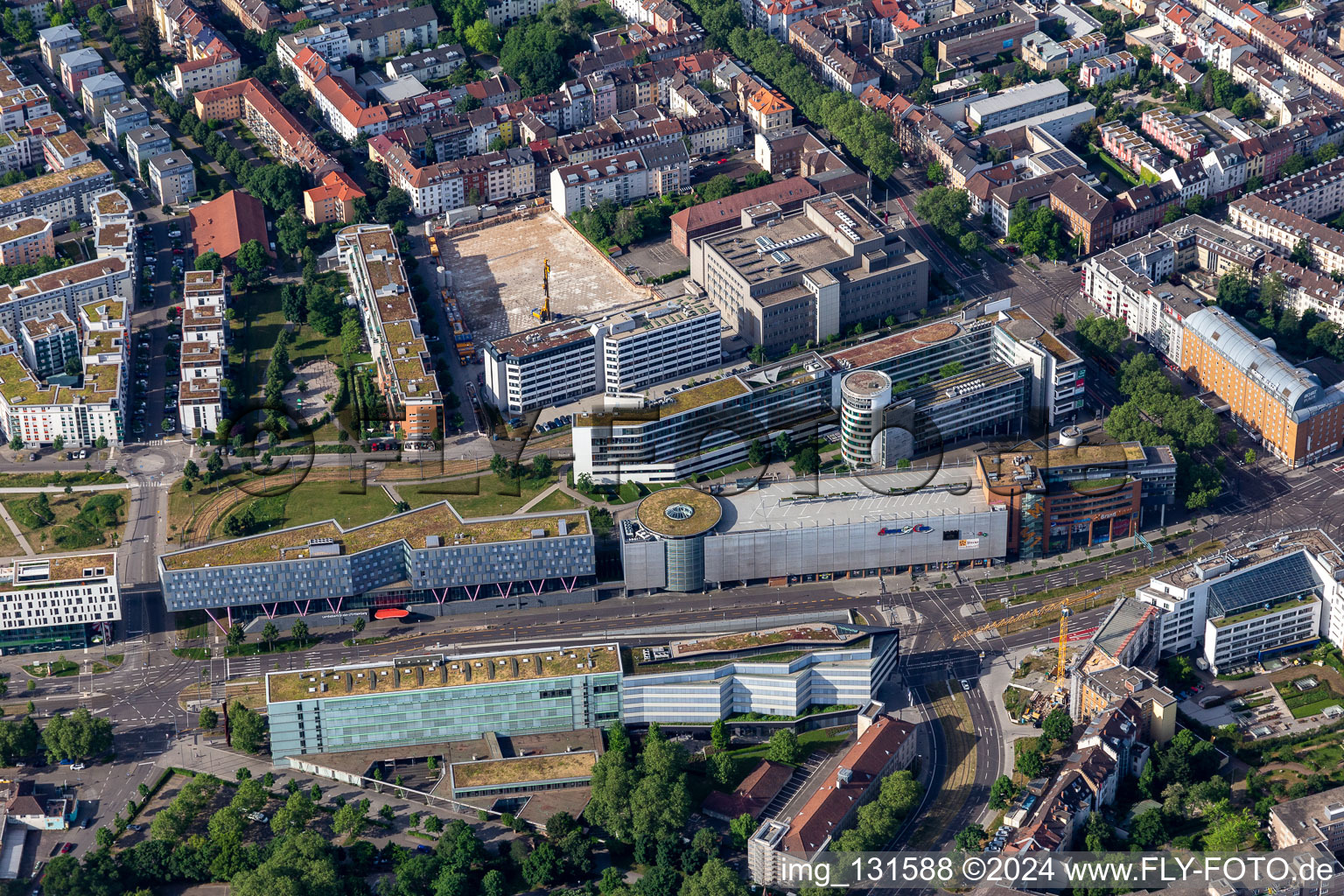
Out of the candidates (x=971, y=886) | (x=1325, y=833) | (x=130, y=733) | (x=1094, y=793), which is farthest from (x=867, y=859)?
(x=130, y=733)

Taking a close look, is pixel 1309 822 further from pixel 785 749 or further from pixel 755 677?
pixel 755 677

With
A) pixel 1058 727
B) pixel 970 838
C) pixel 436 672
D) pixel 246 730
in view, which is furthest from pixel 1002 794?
pixel 246 730

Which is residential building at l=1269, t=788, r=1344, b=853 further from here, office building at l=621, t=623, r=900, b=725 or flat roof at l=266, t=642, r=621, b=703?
flat roof at l=266, t=642, r=621, b=703

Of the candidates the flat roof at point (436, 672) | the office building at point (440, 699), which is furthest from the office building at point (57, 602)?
the office building at point (440, 699)

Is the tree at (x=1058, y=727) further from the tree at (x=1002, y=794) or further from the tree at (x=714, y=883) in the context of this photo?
the tree at (x=714, y=883)

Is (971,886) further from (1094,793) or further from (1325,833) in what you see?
(1325,833)

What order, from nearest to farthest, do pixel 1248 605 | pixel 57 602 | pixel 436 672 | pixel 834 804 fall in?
1. pixel 834 804
2. pixel 436 672
3. pixel 1248 605
4. pixel 57 602
